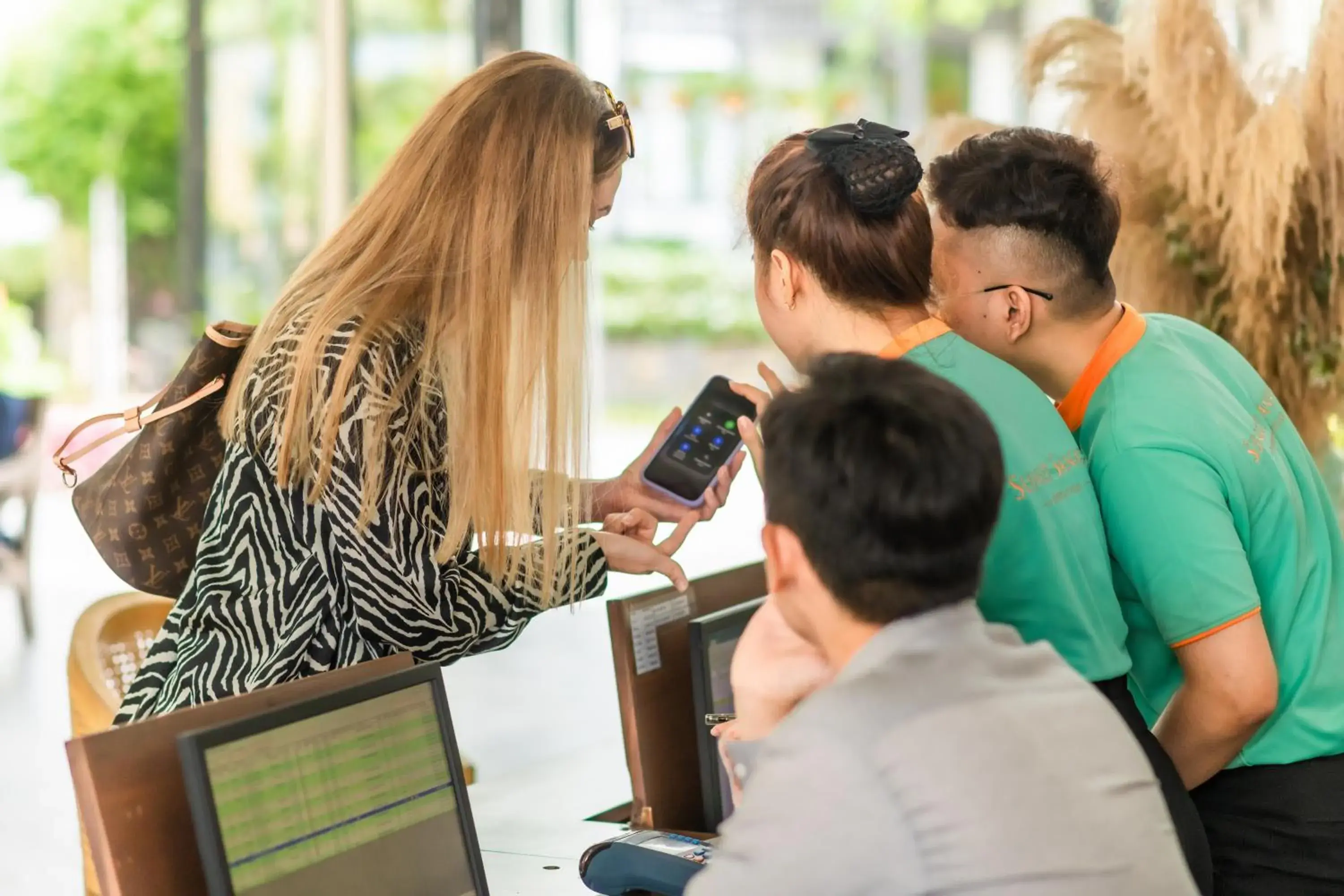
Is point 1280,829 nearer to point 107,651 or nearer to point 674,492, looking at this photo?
point 674,492

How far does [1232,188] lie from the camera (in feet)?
7.72

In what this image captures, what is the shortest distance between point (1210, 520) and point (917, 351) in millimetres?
350

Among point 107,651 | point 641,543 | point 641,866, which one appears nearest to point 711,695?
point 641,543

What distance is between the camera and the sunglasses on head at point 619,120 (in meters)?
1.65

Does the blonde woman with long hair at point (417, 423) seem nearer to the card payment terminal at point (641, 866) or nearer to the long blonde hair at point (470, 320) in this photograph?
the long blonde hair at point (470, 320)

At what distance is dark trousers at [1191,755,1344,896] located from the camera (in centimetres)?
155

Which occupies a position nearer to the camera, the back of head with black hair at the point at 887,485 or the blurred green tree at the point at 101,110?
the back of head with black hair at the point at 887,485

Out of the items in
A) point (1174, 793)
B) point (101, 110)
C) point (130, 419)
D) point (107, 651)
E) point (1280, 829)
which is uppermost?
point (101, 110)

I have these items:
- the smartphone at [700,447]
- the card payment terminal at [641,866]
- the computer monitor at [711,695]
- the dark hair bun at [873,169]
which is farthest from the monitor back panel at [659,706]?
the dark hair bun at [873,169]

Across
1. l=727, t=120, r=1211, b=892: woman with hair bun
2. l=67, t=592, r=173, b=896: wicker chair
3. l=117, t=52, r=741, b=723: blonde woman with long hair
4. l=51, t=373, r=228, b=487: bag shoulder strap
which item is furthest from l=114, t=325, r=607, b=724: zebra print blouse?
l=67, t=592, r=173, b=896: wicker chair

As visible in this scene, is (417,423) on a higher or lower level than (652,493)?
higher

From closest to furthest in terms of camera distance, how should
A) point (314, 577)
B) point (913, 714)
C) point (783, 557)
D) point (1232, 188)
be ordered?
point (913, 714) < point (783, 557) < point (314, 577) < point (1232, 188)

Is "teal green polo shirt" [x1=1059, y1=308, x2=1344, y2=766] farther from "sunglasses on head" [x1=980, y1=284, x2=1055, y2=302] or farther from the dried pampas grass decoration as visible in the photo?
the dried pampas grass decoration

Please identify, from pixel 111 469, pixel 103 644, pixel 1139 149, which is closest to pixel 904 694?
pixel 111 469
